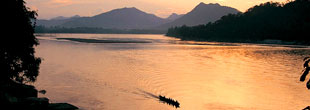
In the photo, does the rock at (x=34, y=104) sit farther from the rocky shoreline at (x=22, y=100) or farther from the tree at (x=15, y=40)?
the tree at (x=15, y=40)

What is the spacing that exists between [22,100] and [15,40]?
33.8 ft

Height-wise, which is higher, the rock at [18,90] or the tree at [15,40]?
the tree at [15,40]

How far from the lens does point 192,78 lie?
53281mm

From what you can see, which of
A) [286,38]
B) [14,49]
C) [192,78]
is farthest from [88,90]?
[286,38]

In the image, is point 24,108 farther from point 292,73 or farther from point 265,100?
point 292,73

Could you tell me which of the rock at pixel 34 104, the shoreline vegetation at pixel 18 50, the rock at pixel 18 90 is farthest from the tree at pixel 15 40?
the rock at pixel 34 104

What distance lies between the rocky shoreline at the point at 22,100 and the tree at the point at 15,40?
268 cm

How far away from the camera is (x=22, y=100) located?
24.6 metres

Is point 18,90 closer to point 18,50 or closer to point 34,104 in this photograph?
point 34,104

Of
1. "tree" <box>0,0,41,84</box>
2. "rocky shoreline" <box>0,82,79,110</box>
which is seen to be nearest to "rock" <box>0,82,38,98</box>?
"rocky shoreline" <box>0,82,79,110</box>

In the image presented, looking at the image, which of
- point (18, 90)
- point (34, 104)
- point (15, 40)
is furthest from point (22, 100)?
point (15, 40)

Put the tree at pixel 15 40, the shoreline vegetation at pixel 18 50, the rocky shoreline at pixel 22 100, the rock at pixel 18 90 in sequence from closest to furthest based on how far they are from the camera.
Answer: the rocky shoreline at pixel 22 100, the rock at pixel 18 90, the shoreline vegetation at pixel 18 50, the tree at pixel 15 40

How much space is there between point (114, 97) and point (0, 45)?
14.0 meters

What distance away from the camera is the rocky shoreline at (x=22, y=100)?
70.6 feet
